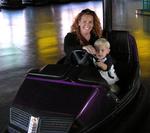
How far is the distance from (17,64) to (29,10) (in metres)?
5.30

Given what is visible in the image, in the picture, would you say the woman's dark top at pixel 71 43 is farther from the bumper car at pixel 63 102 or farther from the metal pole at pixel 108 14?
the metal pole at pixel 108 14

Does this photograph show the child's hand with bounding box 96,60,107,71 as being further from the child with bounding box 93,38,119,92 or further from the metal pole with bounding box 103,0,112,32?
the metal pole with bounding box 103,0,112,32

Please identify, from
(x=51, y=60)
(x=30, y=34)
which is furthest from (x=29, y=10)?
(x=51, y=60)

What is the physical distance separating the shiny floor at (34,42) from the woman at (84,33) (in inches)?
20.5

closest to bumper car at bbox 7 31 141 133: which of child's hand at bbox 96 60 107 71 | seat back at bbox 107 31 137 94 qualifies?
child's hand at bbox 96 60 107 71

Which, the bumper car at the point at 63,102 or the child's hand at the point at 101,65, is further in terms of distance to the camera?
the child's hand at the point at 101,65

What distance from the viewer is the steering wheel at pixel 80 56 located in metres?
1.96

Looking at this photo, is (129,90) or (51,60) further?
(51,60)

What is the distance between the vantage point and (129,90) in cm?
209

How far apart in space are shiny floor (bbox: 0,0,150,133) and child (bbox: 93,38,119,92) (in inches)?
12.1

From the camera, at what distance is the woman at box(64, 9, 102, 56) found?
6.75 ft

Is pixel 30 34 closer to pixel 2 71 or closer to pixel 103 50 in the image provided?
pixel 2 71

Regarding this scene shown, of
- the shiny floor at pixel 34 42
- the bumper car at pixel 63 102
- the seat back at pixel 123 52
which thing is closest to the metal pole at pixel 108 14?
the seat back at pixel 123 52

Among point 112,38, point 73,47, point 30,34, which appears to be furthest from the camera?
point 30,34
